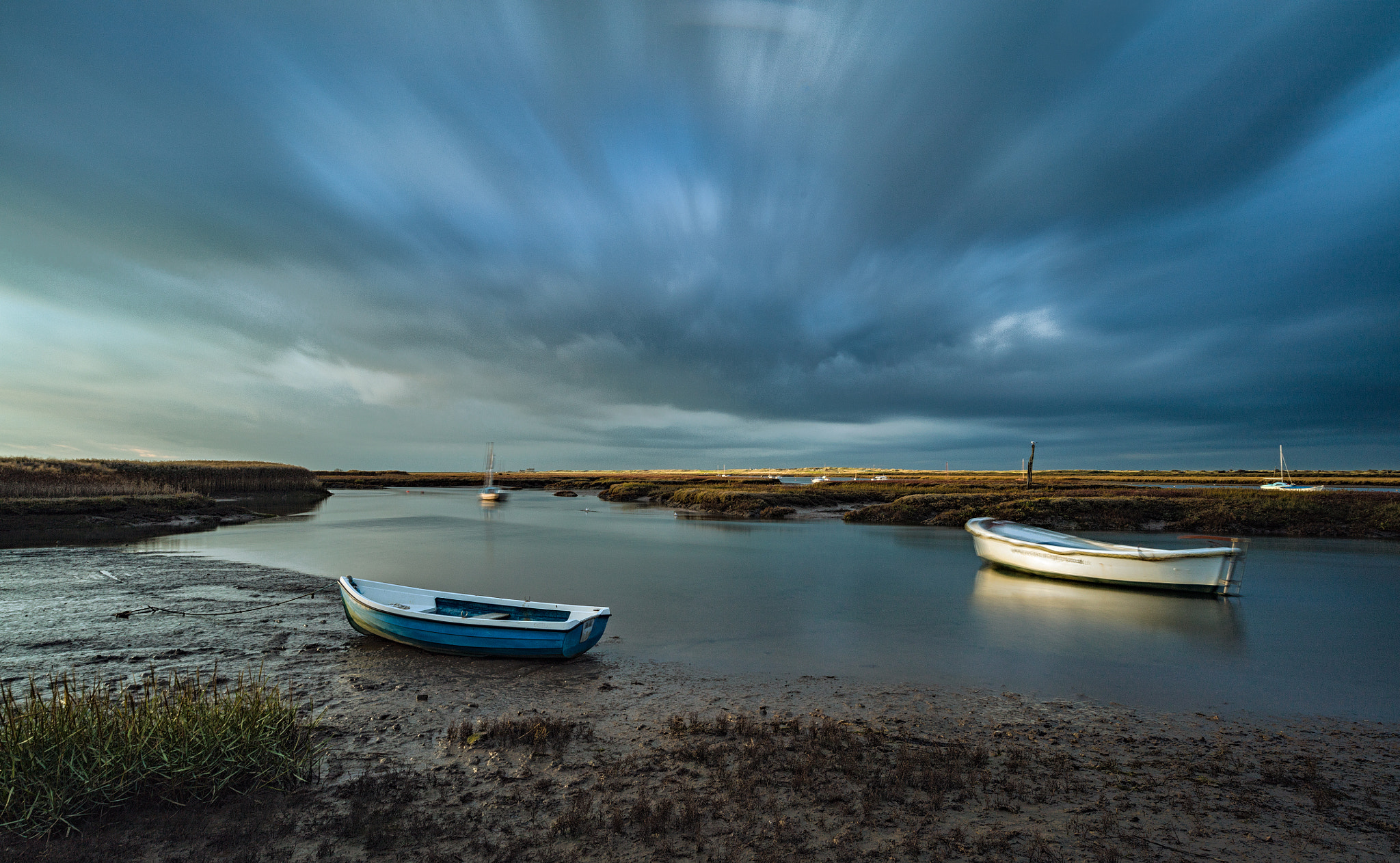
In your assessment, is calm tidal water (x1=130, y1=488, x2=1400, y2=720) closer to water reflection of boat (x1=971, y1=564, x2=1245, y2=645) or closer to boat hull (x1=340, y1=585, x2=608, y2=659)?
water reflection of boat (x1=971, y1=564, x2=1245, y2=645)

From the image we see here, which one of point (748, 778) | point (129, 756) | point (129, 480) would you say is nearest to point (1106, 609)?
point (748, 778)

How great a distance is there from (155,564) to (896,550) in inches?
1131

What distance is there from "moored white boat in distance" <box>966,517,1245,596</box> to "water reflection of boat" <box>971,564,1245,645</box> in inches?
16.2

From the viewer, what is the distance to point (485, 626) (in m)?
10.0

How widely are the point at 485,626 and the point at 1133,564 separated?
1798 cm

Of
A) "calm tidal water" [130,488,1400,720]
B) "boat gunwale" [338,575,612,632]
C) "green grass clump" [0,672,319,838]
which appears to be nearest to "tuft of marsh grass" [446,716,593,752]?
"green grass clump" [0,672,319,838]

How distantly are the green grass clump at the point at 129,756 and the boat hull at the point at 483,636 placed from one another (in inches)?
163

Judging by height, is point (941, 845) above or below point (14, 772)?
below

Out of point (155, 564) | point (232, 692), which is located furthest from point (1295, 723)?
point (155, 564)

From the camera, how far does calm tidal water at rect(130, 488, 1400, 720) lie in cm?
1024

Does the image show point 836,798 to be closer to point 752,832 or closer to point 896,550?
point 752,832

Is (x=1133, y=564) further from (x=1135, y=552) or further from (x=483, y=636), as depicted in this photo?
(x=483, y=636)

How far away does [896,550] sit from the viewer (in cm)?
2731

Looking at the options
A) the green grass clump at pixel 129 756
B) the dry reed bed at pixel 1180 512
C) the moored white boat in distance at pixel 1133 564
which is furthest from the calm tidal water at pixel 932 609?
the green grass clump at pixel 129 756
